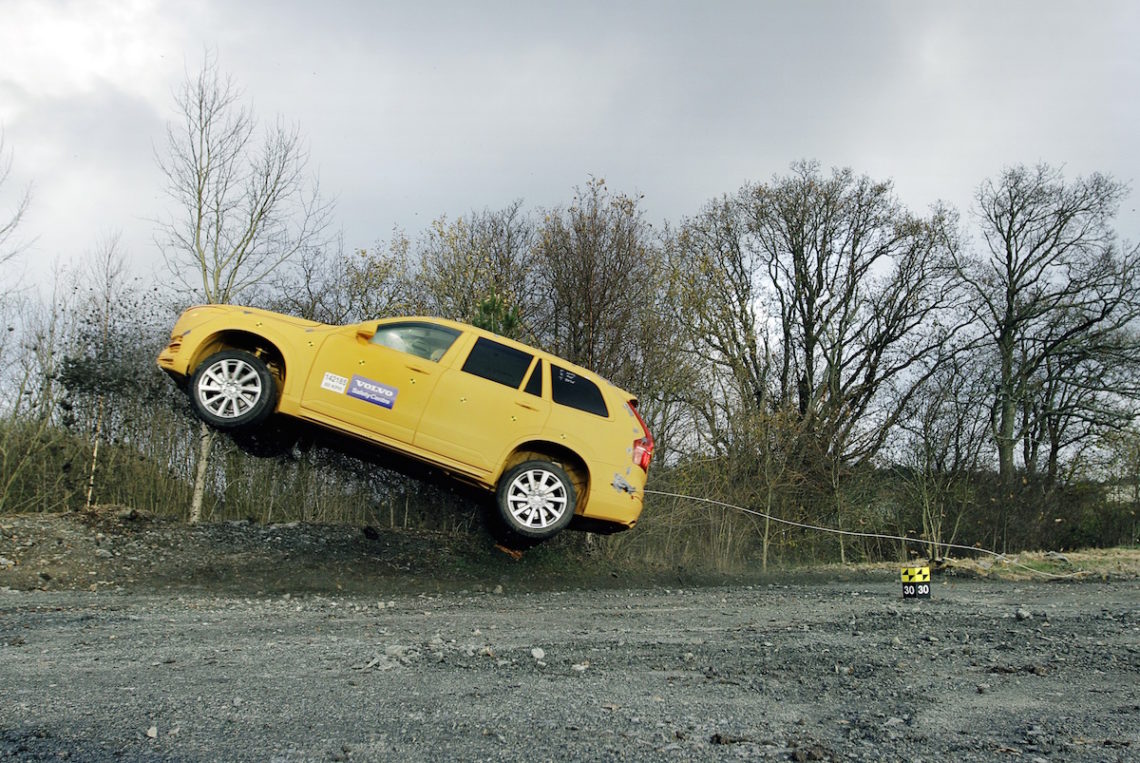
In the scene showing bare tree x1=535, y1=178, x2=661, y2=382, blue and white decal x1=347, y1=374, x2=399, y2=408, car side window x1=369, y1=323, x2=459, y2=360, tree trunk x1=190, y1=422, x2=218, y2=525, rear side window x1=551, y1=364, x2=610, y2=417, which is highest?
bare tree x1=535, y1=178, x2=661, y2=382

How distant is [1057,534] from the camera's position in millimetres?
26953

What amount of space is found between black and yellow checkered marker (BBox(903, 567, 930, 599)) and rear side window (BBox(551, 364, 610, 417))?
4.51m

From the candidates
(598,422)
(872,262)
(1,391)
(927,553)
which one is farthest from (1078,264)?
(1,391)

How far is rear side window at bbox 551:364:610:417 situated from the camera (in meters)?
8.34

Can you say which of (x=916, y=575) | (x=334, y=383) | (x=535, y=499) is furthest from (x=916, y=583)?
(x=334, y=383)

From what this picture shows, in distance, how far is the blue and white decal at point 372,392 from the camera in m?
7.57

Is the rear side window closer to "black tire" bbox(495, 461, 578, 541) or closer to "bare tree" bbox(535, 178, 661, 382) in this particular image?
"black tire" bbox(495, 461, 578, 541)

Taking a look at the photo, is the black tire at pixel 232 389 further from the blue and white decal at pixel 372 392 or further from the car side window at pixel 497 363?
the car side window at pixel 497 363

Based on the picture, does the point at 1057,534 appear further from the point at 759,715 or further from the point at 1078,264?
the point at 759,715

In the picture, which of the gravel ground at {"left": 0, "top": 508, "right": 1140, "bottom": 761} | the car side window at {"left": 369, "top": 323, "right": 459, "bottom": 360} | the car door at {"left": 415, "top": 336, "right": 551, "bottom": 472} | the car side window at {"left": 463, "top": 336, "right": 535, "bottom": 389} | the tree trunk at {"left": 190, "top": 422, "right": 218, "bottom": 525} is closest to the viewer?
the gravel ground at {"left": 0, "top": 508, "right": 1140, "bottom": 761}

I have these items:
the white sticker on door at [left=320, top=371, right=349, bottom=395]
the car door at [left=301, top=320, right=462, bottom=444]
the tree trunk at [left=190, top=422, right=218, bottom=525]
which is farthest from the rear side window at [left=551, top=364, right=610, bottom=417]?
the tree trunk at [left=190, top=422, right=218, bottom=525]

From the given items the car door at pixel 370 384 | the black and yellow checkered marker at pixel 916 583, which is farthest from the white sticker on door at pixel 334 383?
the black and yellow checkered marker at pixel 916 583

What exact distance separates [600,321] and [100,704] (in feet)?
38.0

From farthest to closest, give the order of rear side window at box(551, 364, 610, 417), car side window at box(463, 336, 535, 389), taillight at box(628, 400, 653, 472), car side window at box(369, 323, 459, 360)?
1. taillight at box(628, 400, 653, 472)
2. rear side window at box(551, 364, 610, 417)
3. car side window at box(463, 336, 535, 389)
4. car side window at box(369, 323, 459, 360)
